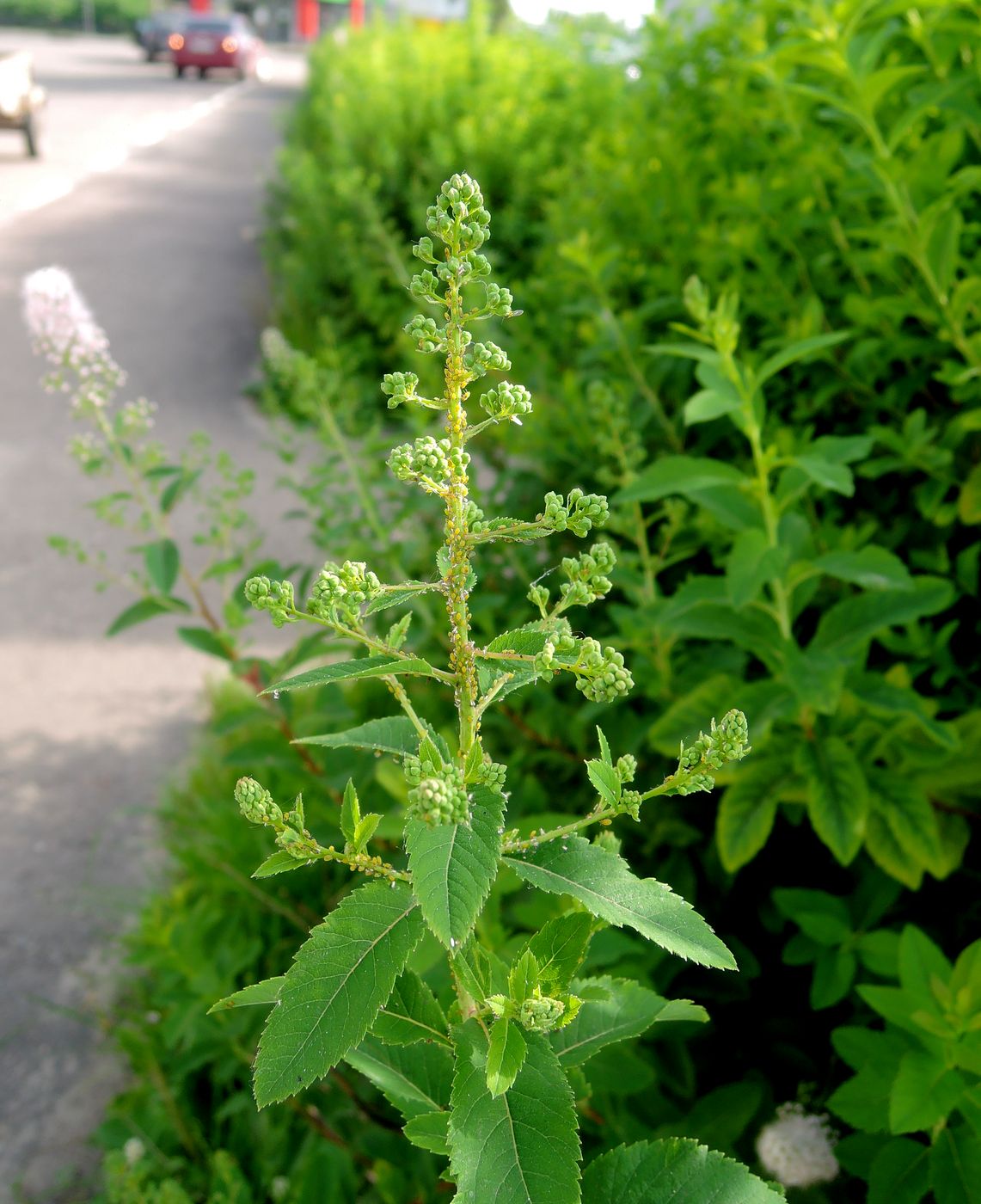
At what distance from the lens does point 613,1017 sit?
1186mm

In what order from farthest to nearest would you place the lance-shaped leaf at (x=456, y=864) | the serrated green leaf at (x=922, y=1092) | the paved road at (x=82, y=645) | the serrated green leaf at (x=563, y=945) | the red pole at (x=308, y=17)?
the red pole at (x=308, y=17), the paved road at (x=82, y=645), the serrated green leaf at (x=922, y=1092), the serrated green leaf at (x=563, y=945), the lance-shaped leaf at (x=456, y=864)

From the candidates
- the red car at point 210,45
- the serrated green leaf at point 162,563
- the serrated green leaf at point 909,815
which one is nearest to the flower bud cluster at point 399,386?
the serrated green leaf at point 909,815

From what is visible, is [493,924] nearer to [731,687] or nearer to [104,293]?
[731,687]

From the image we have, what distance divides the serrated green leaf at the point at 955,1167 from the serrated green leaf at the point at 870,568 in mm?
804

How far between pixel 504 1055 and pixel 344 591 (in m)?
0.44

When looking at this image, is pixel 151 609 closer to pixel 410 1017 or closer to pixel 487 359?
pixel 410 1017

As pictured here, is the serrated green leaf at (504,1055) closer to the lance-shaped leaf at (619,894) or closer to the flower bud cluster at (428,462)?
the lance-shaped leaf at (619,894)

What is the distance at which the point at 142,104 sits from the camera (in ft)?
68.4

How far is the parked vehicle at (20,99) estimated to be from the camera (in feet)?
45.1

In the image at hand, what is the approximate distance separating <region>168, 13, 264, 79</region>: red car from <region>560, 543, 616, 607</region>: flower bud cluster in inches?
1215

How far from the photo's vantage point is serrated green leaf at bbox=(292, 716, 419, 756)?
3.32 ft

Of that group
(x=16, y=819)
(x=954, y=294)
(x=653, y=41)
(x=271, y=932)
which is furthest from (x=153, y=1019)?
(x=653, y=41)

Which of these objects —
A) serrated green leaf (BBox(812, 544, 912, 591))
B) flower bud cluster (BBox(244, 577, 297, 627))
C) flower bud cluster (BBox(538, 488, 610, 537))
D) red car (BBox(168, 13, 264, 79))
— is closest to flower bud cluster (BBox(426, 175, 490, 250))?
flower bud cluster (BBox(538, 488, 610, 537))

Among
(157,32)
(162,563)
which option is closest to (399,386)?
(162,563)
